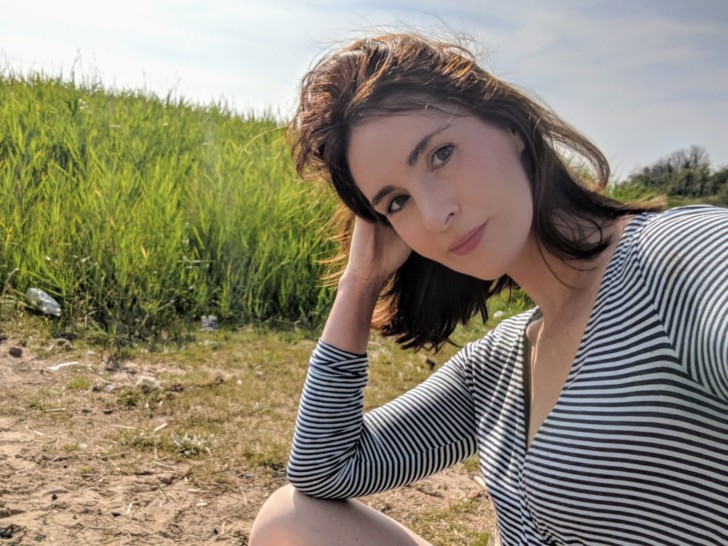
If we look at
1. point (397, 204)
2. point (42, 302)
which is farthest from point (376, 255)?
point (42, 302)

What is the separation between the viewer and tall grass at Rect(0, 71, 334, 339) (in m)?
4.91

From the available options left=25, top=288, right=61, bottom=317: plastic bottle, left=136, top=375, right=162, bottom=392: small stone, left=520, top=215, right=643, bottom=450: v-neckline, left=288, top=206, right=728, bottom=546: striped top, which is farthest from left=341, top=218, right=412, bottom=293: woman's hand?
left=25, top=288, right=61, bottom=317: plastic bottle

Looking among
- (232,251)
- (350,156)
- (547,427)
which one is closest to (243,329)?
(232,251)

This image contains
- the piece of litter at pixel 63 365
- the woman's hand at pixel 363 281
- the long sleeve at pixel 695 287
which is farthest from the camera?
the piece of litter at pixel 63 365

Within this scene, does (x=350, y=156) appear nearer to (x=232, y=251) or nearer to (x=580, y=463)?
A: (x=580, y=463)

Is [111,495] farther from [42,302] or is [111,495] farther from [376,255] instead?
[42,302]

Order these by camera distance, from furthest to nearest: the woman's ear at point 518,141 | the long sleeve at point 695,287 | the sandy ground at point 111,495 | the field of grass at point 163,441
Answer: the field of grass at point 163,441 → the sandy ground at point 111,495 → the woman's ear at point 518,141 → the long sleeve at point 695,287

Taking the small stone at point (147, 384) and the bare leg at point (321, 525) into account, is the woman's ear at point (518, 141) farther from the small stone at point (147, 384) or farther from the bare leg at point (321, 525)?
the small stone at point (147, 384)

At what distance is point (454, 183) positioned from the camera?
5.76ft

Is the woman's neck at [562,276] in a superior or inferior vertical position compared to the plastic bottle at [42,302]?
superior

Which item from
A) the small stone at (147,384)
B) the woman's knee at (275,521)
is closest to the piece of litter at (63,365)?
the small stone at (147,384)

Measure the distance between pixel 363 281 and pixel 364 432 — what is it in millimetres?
414

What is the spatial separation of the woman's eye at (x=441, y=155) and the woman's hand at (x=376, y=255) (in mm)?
466

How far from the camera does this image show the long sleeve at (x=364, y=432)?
2.13 m
